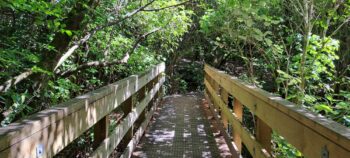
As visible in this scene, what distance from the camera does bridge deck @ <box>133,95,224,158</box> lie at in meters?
4.61

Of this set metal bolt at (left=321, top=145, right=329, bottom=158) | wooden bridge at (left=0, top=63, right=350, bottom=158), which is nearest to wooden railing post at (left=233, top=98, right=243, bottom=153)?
wooden bridge at (left=0, top=63, right=350, bottom=158)

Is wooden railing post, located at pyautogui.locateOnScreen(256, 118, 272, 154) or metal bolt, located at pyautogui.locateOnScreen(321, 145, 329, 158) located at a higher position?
metal bolt, located at pyautogui.locateOnScreen(321, 145, 329, 158)

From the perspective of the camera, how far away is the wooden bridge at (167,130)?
165 centimetres

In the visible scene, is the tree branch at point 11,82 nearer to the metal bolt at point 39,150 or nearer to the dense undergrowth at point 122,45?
the dense undergrowth at point 122,45

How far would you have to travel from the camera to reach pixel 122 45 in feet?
24.5

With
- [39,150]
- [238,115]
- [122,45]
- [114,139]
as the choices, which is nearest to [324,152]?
[39,150]

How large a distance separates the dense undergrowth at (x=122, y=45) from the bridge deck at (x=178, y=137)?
921 millimetres

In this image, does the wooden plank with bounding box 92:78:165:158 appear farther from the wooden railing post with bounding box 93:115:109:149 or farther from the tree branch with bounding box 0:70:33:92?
the tree branch with bounding box 0:70:33:92

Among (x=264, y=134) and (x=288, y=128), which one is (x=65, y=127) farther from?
(x=264, y=134)

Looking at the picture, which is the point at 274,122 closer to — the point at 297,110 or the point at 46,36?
the point at 297,110

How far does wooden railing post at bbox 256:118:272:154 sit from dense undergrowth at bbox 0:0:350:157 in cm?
63

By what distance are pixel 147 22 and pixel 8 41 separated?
4.23m

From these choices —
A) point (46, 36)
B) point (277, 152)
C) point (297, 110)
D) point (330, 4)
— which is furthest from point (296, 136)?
point (330, 4)

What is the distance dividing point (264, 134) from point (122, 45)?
487cm
